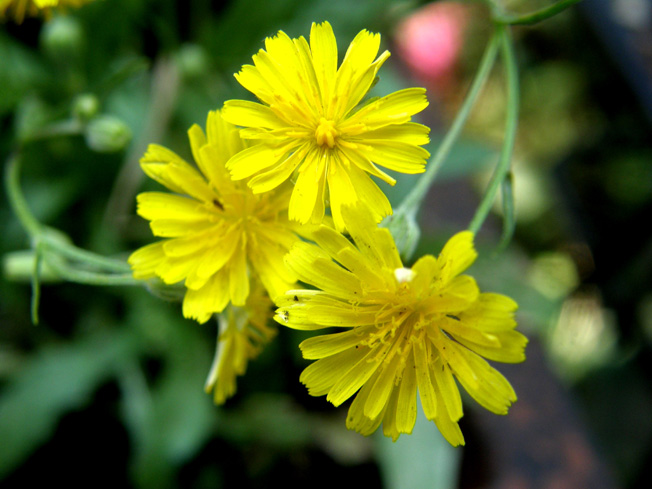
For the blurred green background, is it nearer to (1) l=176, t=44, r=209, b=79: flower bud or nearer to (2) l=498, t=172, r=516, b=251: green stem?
(1) l=176, t=44, r=209, b=79: flower bud

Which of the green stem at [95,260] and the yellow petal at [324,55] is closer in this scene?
the yellow petal at [324,55]

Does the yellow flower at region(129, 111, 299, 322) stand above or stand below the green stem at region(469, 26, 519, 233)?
below

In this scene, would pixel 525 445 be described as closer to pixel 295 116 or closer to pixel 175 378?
pixel 175 378

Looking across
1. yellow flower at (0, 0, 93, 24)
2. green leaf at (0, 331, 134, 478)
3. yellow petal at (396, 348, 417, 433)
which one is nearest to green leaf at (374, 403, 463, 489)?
yellow petal at (396, 348, 417, 433)

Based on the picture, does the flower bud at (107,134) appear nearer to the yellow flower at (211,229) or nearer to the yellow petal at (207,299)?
the yellow flower at (211,229)

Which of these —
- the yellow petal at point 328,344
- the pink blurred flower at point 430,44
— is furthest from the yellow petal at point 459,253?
the pink blurred flower at point 430,44

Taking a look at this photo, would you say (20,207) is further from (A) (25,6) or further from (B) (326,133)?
(B) (326,133)
